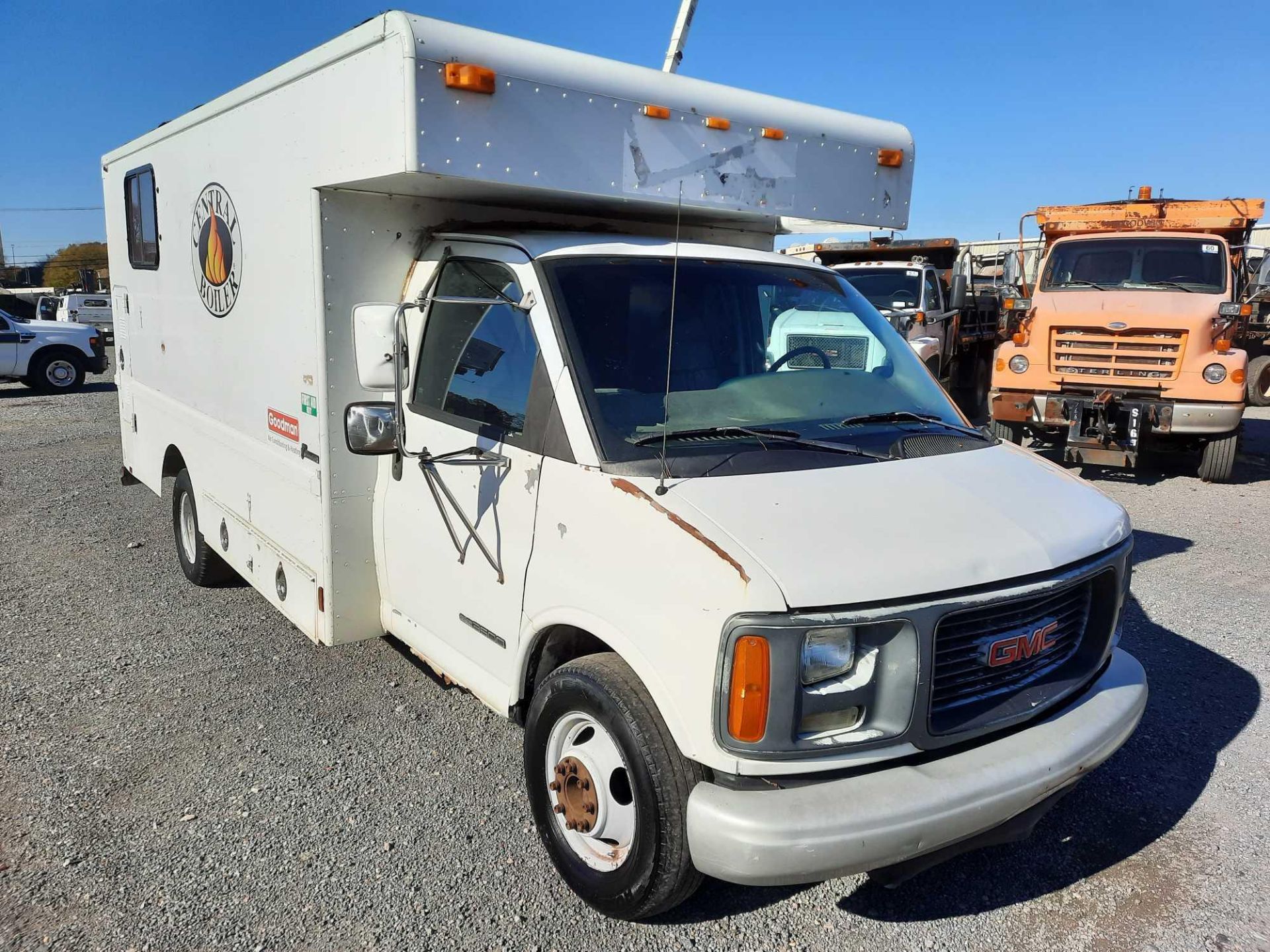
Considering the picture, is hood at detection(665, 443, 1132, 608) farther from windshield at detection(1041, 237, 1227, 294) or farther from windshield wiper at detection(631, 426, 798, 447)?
windshield at detection(1041, 237, 1227, 294)

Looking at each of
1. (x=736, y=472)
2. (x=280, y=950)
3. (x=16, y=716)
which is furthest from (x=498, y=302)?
(x=16, y=716)

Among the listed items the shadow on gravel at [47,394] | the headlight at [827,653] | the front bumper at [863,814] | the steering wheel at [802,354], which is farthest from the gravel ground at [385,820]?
the shadow on gravel at [47,394]

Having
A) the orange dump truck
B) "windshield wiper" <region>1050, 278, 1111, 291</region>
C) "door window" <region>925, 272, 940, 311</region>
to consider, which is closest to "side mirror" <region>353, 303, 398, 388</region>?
the orange dump truck

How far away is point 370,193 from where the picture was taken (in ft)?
12.6

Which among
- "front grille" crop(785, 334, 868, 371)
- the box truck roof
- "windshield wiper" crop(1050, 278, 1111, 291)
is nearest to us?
the box truck roof

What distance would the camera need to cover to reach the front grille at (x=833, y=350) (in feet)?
12.1

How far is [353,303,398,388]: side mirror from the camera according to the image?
330 centimetres

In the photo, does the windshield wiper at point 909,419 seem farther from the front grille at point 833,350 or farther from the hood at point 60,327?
the hood at point 60,327

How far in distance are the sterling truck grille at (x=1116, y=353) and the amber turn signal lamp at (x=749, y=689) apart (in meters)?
8.86

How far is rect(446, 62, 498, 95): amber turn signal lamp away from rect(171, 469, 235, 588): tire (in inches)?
144

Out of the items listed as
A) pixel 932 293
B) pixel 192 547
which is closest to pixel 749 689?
pixel 192 547

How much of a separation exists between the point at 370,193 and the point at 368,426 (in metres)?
1.15

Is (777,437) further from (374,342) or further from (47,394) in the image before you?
(47,394)

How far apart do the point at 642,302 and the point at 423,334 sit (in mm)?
997
